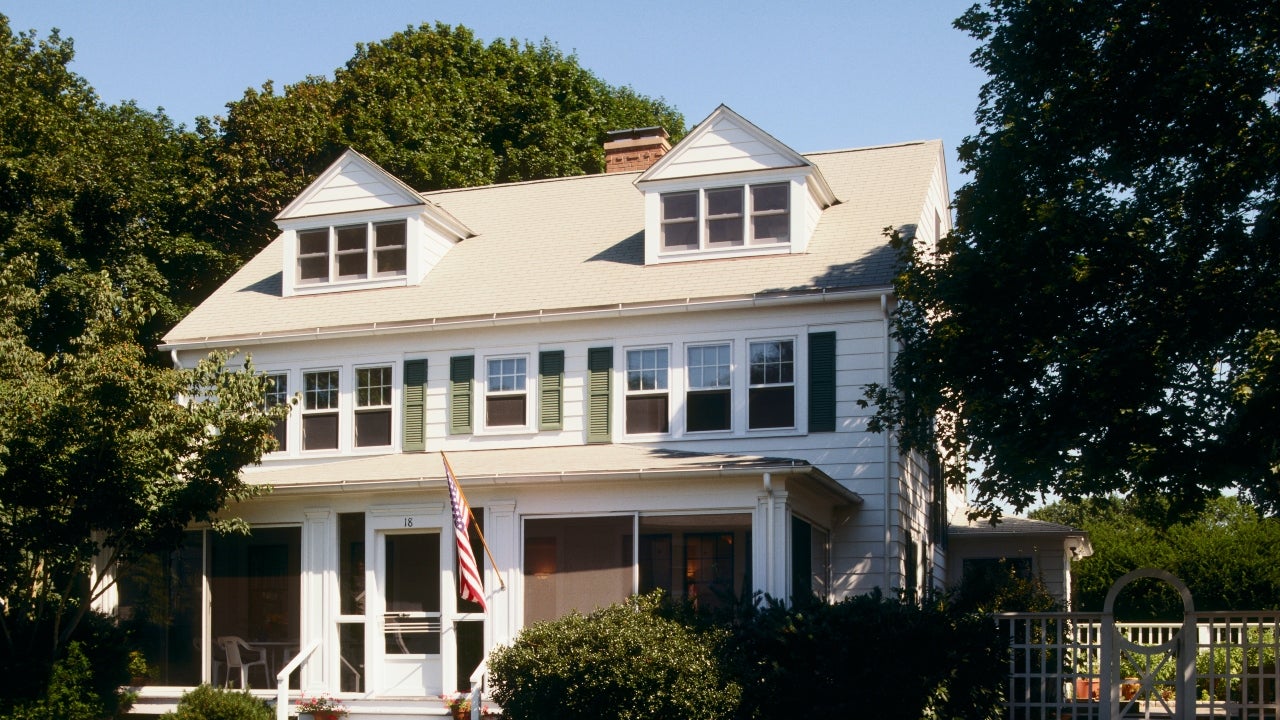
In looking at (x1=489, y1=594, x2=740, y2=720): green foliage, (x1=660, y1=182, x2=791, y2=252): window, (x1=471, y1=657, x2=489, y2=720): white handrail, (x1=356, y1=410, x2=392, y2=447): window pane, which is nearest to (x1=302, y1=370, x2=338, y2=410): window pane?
(x1=356, y1=410, x2=392, y2=447): window pane

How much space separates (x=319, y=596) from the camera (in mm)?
18812

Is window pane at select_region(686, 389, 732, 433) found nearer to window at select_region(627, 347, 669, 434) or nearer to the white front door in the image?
window at select_region(627, 347, 669, 434)

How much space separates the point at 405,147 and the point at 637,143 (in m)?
9.00

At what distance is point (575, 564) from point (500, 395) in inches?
143

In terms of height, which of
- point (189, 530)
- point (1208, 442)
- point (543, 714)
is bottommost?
point (543, 714)

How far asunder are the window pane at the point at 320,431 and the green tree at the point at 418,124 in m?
11.2

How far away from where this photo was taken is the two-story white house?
1805cm

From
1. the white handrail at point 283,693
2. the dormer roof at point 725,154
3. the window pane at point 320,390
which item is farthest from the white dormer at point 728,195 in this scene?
the white handrail at point 283,693

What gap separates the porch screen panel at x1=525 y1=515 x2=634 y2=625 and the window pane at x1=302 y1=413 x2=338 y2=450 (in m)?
4.59

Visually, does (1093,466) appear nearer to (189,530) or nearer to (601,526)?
(601,526)

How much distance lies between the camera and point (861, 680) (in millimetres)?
14914

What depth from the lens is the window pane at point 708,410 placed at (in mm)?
19828

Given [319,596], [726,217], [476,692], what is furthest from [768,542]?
[319,596]

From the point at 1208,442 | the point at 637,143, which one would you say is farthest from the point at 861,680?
the point at 637,143
